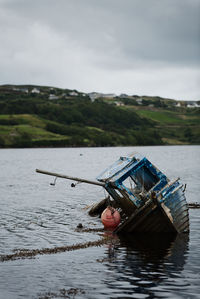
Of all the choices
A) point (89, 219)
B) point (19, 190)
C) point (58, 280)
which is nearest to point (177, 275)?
point (58, 280)

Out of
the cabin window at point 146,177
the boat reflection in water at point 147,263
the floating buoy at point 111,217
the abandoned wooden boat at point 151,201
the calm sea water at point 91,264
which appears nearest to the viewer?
the calm sea water at point 91,264

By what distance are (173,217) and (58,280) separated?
1114 centimetres

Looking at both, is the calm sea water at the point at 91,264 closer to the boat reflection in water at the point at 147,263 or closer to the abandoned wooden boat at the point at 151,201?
the boat reflection in water at the point at 147,263

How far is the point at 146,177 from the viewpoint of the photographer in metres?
29.8

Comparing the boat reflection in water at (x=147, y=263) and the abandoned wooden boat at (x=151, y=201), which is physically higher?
the abandoned wooden boat at (x=151, y=201)

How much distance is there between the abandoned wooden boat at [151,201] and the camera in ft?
86.3

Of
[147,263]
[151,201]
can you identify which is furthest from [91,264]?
[151,201]

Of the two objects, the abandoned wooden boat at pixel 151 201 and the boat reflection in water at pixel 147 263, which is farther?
the abandoned wooden boat at pixel 151 201

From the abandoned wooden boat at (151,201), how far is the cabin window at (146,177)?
228 mm

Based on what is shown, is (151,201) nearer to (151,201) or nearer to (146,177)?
(151,201)

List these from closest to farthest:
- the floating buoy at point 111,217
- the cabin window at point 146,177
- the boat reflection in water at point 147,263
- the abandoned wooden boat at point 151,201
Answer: the boat reflection in water at point 147,263 < the abandoned wooden boat at point 151,201 < the floating buoy at point 111,217 < the cabin window at point 146,177

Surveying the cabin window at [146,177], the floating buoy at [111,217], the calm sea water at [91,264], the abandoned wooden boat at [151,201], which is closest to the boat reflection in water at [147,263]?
the calm sea water at [91,264]

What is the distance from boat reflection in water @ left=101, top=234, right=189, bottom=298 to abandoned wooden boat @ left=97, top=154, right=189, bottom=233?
0.67 m

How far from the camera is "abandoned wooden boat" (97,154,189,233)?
26297mm
